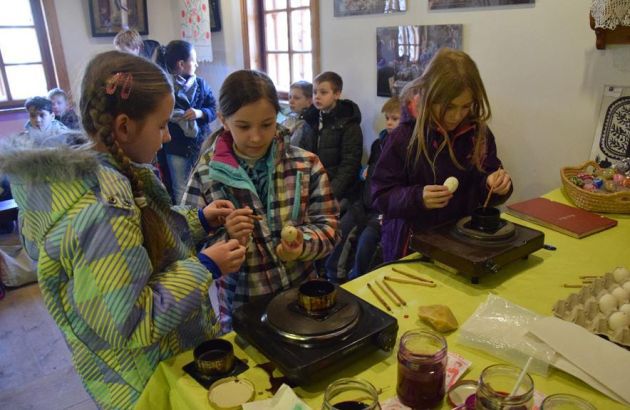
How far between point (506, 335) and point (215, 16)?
155 inches

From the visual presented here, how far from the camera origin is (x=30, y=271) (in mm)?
3164

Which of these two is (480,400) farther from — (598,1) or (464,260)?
(598,1)

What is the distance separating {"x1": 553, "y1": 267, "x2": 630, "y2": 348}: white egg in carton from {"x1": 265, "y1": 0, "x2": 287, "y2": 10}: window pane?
3.33 m

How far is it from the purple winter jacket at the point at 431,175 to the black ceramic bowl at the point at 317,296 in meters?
0.65

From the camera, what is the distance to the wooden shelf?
6.07ft

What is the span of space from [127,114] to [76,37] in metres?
4.17

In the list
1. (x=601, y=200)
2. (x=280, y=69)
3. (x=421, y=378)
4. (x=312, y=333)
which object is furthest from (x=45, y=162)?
(x=280, y=69)

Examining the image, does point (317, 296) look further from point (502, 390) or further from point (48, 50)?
point (48, 50)

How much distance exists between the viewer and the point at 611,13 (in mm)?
1717

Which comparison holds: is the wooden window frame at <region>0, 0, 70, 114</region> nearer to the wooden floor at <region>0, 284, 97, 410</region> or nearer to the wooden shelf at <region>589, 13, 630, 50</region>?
the wooden floor at <region>0, 284, 97, 410</region>

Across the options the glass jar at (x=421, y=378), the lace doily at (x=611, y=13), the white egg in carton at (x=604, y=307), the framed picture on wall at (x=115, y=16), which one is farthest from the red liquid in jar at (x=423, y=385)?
the framed picture on wall at (x=115, y=16)

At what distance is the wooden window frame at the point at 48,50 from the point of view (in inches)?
168

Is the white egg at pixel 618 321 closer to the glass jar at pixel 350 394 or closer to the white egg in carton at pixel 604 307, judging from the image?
the white egg in carton at pixel 604 307

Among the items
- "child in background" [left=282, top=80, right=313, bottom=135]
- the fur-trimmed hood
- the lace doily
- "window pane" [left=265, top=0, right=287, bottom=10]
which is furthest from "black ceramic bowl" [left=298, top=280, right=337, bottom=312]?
"window pane" [left=265, top=0, right=287, bottom=10]
